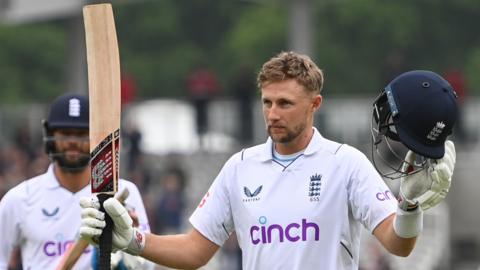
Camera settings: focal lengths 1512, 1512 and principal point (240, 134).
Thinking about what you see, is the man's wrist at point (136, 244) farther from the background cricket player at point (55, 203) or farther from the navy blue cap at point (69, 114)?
the navy blue cap at point (69, 114)

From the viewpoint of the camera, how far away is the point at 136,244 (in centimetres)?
772

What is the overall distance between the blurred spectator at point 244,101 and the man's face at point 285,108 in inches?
585

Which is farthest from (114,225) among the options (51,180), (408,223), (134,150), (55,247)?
(134,150)

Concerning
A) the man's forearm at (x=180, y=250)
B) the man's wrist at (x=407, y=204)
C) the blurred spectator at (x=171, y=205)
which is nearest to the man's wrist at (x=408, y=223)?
the man's wrist at (x=407, y=204)

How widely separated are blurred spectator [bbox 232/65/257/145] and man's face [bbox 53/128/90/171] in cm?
1296

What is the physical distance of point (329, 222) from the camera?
24.7ft

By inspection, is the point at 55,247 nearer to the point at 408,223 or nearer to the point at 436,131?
the point at 408,223

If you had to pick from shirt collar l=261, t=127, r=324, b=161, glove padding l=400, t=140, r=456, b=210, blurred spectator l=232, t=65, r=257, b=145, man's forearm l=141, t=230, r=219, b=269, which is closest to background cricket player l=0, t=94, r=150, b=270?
man's forearm l=141, t=230, r=219, b=269

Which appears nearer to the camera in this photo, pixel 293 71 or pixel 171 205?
pixel 293 71

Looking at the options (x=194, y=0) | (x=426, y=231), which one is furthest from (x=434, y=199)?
(x=194, y=0)

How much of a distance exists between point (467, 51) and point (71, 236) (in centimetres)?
3780

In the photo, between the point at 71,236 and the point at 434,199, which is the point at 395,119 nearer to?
the point at 434,199

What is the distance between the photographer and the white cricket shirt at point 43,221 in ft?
30.3

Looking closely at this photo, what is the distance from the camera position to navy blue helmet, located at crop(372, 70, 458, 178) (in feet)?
22.5
